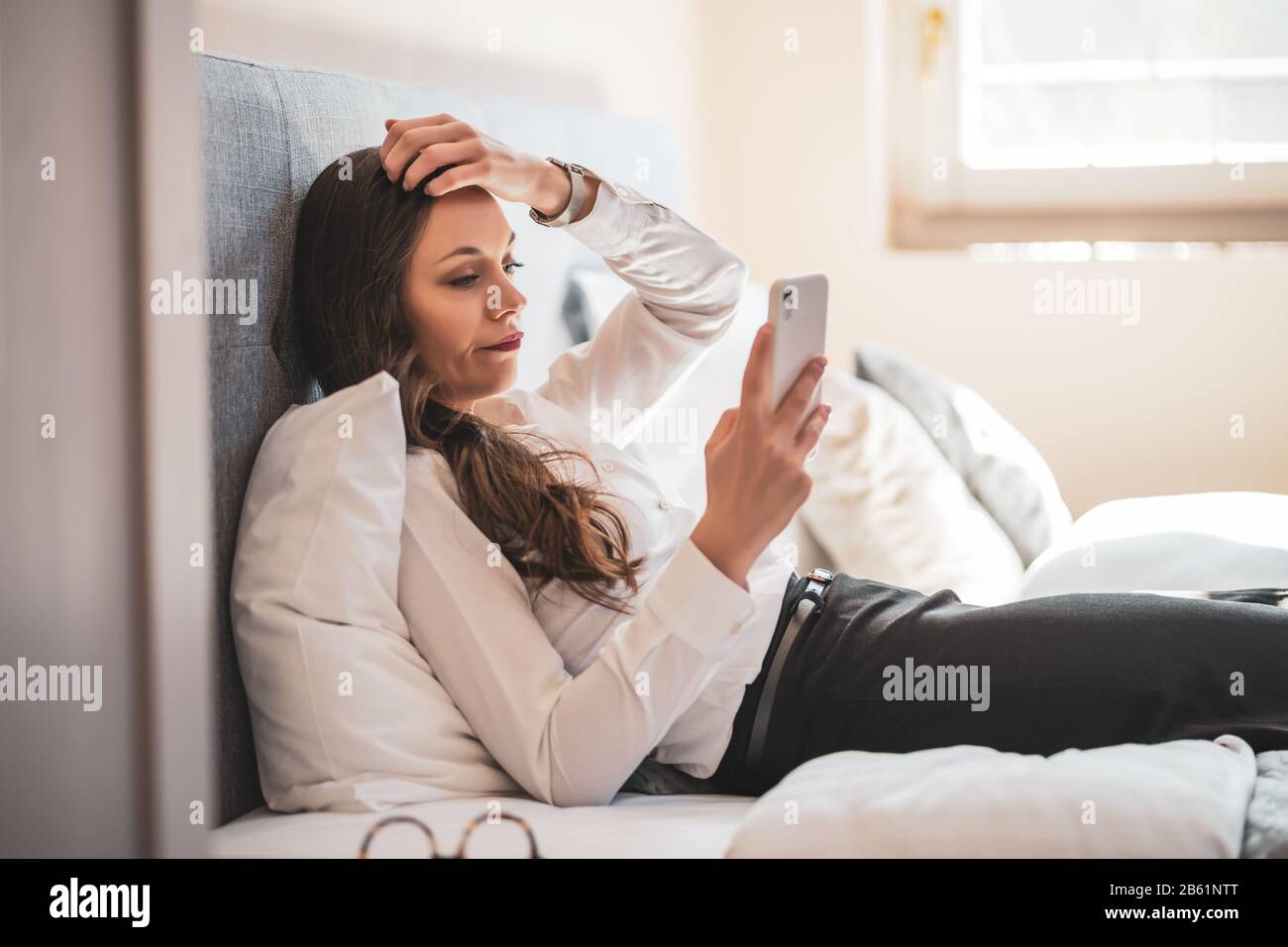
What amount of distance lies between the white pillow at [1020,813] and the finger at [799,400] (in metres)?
0.27

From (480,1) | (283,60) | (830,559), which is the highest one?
(480,1)

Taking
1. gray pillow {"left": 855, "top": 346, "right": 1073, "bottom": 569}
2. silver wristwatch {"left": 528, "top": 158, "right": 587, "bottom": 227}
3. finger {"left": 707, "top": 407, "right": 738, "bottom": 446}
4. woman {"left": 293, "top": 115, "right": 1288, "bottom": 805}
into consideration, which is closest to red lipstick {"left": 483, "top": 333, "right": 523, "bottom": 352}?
woman {"left": 293, "top": 115, "right": 1288, "bottom": 805}

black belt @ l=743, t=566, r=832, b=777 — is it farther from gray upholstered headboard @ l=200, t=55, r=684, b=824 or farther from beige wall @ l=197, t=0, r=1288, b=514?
beige wall @ l=197, t=0, r=1288, b=514

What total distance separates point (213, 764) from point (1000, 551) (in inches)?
45.9

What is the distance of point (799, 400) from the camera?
0.95 m

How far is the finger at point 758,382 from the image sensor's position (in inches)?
36.1

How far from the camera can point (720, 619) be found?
0.90 m

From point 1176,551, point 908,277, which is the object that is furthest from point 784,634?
point 908,277

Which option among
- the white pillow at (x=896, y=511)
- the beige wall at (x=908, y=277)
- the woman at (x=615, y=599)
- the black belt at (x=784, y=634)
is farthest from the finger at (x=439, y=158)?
the beige wall at (x=908, y=277)

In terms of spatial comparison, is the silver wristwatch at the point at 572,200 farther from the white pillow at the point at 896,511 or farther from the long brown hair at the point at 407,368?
the white pillow at the point at 896,511

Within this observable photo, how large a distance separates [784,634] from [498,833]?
1.21 ft

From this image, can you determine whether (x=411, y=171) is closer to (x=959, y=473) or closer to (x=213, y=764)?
(x=213, y=764)

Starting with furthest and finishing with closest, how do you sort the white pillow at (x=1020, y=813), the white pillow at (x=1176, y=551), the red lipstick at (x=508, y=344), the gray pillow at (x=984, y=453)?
1. the gray pillow at (x=984, y=453)
2. the white pillow at (x=1176, y=551)
3. the red lipstick at (x=508, y=344)
4. the white pillow at (x=1020, y=813)
